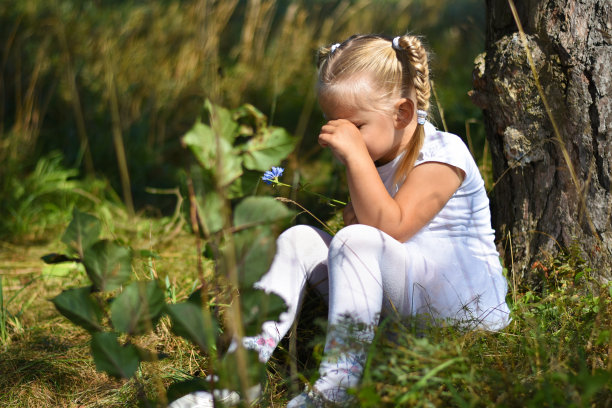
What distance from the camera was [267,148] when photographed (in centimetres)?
106

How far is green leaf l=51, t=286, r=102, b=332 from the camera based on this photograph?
1096mm

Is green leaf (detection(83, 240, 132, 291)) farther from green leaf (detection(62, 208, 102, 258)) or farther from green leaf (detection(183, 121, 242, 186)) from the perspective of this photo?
green leaf (detection(183, 121, 242, 186))

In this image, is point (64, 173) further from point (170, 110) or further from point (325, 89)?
point (325, 89)

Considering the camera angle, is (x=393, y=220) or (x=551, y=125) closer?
(x=393, y=220)

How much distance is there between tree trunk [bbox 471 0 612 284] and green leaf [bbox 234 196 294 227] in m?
0.95


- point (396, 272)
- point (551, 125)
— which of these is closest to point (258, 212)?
point (396, 272)

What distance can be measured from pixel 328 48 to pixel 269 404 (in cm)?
109

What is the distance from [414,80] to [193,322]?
1.07m

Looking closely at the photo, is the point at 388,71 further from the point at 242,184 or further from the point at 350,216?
the point at 242,184

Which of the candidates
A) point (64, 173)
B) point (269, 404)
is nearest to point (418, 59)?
point (269, 404)

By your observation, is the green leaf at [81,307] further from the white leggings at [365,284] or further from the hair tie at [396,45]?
the hair tie at [396,45]

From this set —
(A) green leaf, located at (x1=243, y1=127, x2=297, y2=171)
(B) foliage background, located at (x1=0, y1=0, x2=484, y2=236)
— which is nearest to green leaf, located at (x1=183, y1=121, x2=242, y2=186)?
(A) green leaf, located at (x1=243, y1=127, x2=297, y2=171)

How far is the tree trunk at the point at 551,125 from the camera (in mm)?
1668

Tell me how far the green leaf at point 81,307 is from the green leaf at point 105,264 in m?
0.03
